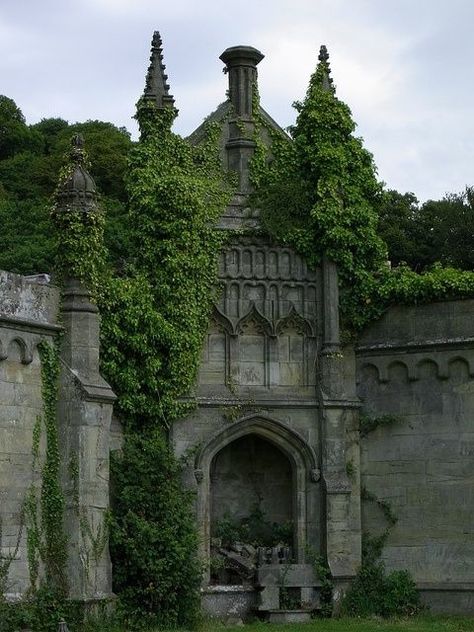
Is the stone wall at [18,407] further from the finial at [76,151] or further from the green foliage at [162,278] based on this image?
the finial at [76,151]

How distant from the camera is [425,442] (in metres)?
25.6

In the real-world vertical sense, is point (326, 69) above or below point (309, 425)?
above

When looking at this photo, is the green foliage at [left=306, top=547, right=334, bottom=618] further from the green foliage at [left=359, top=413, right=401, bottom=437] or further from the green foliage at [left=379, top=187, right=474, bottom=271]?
the green foliage at [left=379, top=187, right=474, bottom=271]

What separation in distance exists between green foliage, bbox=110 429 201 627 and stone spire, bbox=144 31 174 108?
251 inches

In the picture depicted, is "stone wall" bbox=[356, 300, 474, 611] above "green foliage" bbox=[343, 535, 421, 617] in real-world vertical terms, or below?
above

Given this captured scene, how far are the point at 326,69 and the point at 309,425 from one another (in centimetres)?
701

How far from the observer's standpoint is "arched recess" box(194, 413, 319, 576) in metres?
24.9

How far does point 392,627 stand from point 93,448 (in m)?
5.81

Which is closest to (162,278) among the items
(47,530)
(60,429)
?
(60,429)

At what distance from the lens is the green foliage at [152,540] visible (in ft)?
74.5

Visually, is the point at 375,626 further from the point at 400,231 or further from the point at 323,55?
the point at 400,231

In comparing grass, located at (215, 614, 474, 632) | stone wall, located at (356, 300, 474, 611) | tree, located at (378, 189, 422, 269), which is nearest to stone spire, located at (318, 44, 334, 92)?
stone wall, located at (356, 300, 474, 611)

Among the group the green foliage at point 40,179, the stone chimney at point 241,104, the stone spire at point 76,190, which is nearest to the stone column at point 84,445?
the stone spire at point 76,190

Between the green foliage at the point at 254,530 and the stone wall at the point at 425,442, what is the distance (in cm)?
155
